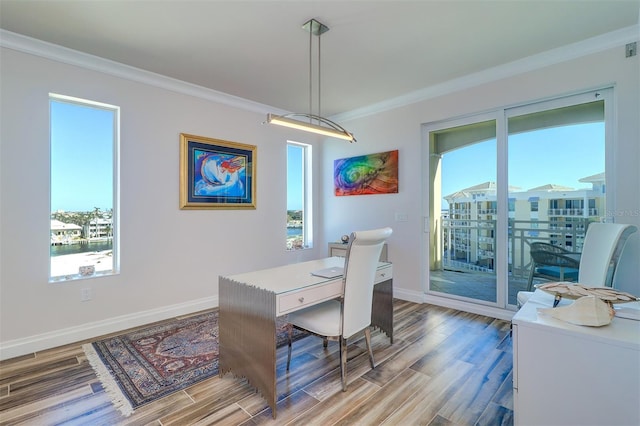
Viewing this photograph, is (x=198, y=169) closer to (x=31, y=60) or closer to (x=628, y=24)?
(x=31, y=60)

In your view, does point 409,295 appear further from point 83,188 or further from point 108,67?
point 108,67

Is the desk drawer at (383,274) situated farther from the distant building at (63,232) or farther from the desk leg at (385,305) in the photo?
the distant building at (63,232)

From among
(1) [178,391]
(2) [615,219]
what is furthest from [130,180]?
(2) [615,219]

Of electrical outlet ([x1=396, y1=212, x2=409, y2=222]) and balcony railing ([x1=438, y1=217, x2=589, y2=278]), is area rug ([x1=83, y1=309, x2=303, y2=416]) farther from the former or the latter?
balcony railing ([x1=438, y1=217, x2=589, y2=278])

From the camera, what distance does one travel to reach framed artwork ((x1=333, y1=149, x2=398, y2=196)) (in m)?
4.03

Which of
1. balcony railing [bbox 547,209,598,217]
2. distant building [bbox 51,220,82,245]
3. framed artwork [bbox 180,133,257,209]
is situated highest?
framed artwork [bbox 180,133,257,209]

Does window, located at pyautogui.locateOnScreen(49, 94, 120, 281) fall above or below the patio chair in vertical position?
above

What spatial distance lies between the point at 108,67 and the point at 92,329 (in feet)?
8.20

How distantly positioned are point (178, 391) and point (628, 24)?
171 inches

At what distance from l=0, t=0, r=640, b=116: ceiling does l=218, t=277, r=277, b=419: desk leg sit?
1.97 m

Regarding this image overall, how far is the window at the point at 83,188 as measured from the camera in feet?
8.89

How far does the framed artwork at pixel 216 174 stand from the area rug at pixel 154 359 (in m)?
1.36

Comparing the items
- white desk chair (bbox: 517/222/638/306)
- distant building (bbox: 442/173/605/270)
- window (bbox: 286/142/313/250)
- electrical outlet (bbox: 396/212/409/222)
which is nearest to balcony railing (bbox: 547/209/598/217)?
distant building (bbox: 442/173/605/270)

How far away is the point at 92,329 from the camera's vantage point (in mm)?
2793
